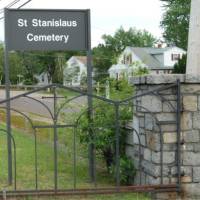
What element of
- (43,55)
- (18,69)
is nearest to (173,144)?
(18,69)

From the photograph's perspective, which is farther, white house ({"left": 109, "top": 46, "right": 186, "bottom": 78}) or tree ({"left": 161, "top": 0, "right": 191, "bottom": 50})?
white house ({"left": 109, "top": 46, "right": 186, "bottom": 78})

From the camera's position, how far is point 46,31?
23.7 ft

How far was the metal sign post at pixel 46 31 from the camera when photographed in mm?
7097

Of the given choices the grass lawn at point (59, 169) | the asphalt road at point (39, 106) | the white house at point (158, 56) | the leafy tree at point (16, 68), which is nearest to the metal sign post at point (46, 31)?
the grass lawn at point (59, 169)

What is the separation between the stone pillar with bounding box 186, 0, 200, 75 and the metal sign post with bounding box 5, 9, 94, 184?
1463 mm

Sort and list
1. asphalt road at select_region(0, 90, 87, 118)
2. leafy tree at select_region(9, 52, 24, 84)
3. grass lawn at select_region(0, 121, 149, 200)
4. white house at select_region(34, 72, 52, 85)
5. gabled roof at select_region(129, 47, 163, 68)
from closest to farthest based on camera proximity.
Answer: grass lawn at select_region(0, 121, 149, 200) → asphalt road at select_region(0, 90, 87, 118) → gabled roof at select_region(129, 47, 163, 68) → leafy tree at select_region(9, 52, 24, 84) → white house at select_region(34, 72, 52, 85)

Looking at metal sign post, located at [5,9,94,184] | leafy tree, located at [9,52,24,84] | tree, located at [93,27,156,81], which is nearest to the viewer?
metal sign post, located at [5,9,94,184]

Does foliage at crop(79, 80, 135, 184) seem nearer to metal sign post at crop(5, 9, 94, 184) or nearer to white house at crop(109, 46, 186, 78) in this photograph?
metal sign post at crop(5, 9, 94, 184)

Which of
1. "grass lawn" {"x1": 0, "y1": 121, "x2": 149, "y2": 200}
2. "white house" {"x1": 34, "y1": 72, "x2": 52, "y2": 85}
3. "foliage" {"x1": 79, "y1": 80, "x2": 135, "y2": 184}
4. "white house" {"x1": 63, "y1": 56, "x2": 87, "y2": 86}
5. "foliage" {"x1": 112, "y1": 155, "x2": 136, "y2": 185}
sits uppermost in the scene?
"foliage" {"x1": 79, "y1": 80, "x2": 135, "y2": 184}

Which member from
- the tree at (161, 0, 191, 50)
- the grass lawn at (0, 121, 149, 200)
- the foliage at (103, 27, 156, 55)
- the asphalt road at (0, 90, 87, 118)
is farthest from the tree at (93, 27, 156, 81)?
the grass lawn at (0, 121, 149, 200)

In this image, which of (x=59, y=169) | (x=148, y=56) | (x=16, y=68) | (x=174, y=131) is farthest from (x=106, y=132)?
(x=16, y=68)

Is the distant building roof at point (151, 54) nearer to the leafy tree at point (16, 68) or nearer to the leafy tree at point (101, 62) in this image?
the leafy tree at point (101, 62)

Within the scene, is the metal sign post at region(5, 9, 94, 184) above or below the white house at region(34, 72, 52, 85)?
above

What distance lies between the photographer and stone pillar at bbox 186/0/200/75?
6.73m
